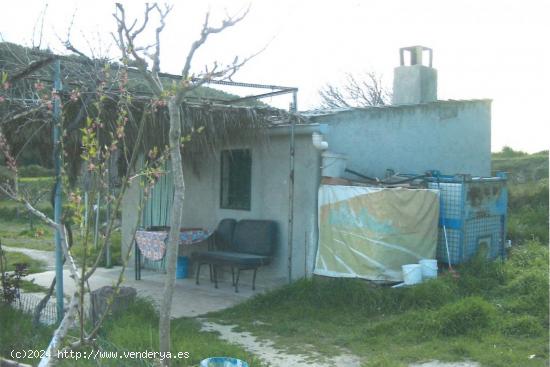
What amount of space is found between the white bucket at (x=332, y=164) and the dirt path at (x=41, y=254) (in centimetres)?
702

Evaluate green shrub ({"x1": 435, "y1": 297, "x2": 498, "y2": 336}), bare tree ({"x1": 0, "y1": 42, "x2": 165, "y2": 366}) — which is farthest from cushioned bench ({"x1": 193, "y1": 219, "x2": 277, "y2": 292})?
green shrub ({"x1": 435, "y1": 297, "x2": 498, "y2": 336})

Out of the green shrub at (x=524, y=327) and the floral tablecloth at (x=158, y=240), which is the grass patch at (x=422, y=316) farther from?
the floral tablecloth at (x=158, y=240)

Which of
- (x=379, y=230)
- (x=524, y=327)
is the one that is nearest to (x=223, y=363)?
(x=524, y=327)

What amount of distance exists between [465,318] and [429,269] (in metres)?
1.59

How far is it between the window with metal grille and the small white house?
2 cm

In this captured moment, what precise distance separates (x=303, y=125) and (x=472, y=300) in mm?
3701

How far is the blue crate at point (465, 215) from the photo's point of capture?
8797 millimetres

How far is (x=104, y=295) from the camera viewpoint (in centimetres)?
638

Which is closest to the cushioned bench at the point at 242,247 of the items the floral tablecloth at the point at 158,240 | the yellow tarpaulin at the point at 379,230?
the floral tablecloth at the point at 158,240

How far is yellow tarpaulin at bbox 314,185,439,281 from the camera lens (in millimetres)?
8391

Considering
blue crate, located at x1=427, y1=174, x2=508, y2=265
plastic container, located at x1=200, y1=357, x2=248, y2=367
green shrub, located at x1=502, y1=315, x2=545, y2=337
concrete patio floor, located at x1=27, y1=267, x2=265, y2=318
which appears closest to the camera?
plastic container, located at x1=200, y1=357, x2=248, y2=367

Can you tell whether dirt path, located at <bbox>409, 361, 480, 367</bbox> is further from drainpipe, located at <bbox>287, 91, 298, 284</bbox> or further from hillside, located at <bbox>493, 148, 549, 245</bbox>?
hillside, located at <bbox>493, 148, 549, 245</bbox>

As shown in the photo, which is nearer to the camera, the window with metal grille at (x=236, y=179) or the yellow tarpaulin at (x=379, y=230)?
the yellow tarpaulin at (x=379, y=230)

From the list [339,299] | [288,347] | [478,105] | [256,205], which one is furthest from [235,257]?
[478,105]
